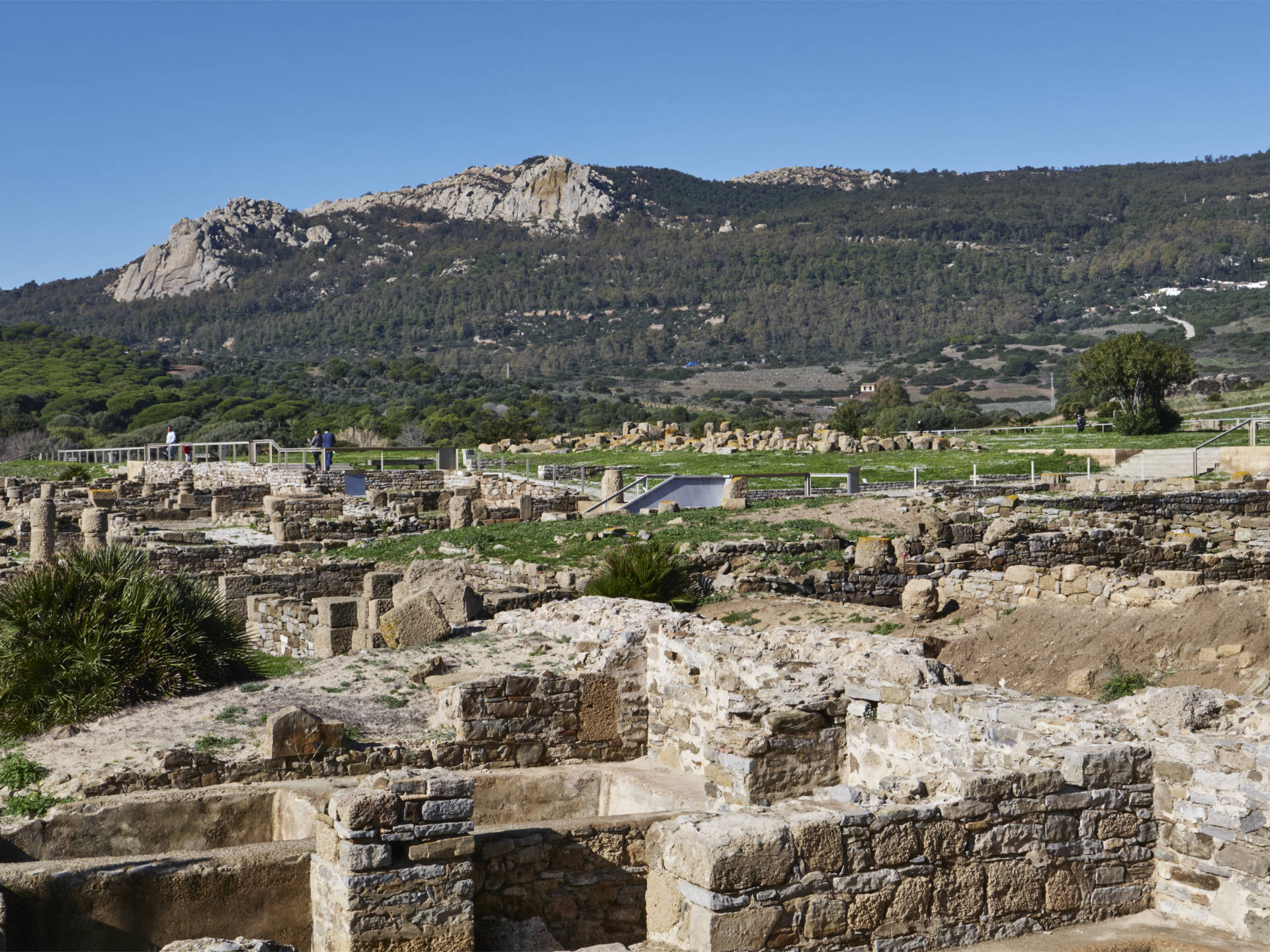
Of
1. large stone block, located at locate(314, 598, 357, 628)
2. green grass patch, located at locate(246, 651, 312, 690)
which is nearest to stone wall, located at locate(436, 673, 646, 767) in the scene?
green grass patch, located at locate(246, 651, 312, 690)

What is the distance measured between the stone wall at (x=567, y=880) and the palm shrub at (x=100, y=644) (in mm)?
5389

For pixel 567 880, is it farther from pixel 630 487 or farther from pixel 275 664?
pixel 630 487

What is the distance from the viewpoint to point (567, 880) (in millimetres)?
7441

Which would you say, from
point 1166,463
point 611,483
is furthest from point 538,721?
point 1166,463

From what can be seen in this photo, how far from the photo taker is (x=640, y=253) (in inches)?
7608

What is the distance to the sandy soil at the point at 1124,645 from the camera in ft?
44.8

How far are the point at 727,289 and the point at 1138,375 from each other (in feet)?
434

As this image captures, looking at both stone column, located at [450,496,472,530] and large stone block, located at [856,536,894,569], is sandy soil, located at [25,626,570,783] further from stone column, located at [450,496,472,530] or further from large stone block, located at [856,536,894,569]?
stone column, located at [450,496,472,530]

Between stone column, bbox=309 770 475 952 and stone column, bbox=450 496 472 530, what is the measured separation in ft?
70.4

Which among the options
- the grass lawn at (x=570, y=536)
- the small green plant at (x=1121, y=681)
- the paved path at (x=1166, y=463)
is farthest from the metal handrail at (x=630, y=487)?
the small green plant at (x=1121, y=681)

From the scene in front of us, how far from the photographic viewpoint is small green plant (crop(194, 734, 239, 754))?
1024cm

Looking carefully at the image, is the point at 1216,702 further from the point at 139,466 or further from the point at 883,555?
the point at 139,466

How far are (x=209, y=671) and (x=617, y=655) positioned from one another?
424 centimetres

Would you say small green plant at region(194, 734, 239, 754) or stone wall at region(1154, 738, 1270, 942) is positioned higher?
stone wall at region(1154, 738, 1270, 942)
